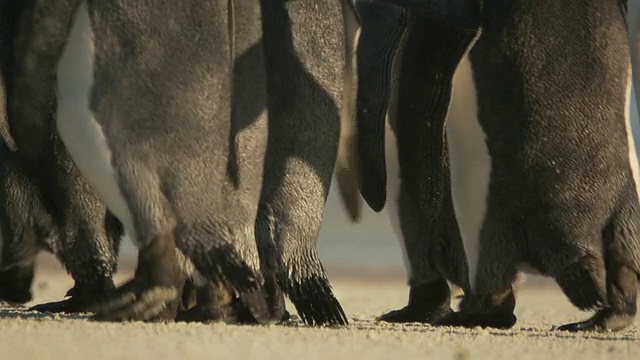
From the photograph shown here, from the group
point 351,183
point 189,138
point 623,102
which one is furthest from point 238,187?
point 623,102

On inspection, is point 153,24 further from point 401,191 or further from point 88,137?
point 401,191

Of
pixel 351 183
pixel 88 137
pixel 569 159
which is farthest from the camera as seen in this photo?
pixel 351 183

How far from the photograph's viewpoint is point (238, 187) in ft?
22.4

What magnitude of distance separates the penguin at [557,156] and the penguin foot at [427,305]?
0.64 meters

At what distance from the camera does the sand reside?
524 cm

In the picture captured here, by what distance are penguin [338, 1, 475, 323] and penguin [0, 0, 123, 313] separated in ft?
3.58

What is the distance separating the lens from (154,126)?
6.55 meters

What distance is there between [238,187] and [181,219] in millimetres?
361

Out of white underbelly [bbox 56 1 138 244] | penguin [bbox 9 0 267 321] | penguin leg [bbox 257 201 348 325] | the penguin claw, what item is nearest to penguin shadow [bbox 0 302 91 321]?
the penguin claw

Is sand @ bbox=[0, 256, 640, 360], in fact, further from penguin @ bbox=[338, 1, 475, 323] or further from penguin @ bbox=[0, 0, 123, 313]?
penguin @ bbox=[338, 1, 475, 323]

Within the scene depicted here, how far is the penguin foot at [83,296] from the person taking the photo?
7.23m

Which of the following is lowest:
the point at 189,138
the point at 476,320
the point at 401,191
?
the point at 476,320

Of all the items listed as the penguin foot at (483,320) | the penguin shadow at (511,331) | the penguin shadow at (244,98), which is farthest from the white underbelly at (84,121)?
the penguin foot at (483,320)

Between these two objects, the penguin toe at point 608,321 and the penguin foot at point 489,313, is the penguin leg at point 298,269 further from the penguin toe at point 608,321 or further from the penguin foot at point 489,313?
the penguin toe at point 608,321
